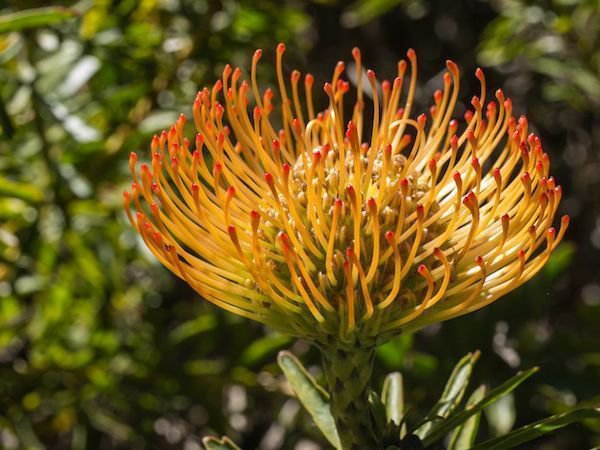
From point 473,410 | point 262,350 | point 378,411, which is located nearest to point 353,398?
point 378,411

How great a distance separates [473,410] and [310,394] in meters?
0.22

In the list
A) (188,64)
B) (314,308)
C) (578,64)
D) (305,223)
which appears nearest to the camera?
(314,308)

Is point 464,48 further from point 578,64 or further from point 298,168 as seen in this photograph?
point 298,168

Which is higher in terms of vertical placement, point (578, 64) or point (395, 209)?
point (395, 209)

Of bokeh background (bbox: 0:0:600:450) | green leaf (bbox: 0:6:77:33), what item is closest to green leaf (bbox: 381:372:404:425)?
bokeh background (bbox: 0:0:600:450)

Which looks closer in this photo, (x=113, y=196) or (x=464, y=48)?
(x=113, y=196)

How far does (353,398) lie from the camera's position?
1.08 metres

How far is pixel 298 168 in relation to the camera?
1.12 m

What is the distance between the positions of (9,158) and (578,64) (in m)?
1.45

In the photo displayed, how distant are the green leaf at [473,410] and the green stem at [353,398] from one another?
0.24 ft

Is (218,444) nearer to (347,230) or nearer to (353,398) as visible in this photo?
(353,398)

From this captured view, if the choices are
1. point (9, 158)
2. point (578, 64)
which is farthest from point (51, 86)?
point (578, 64)

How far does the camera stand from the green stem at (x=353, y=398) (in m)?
1.08

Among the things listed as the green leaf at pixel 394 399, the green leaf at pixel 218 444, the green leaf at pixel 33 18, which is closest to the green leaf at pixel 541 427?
the green leaf at pixel 394 399
